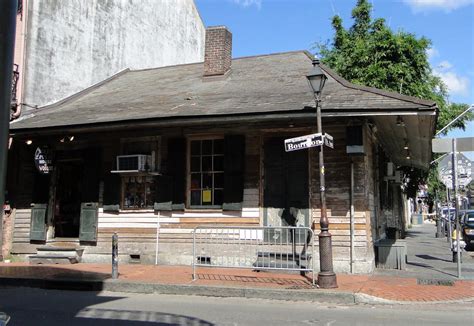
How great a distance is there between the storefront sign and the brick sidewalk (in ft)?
9.06

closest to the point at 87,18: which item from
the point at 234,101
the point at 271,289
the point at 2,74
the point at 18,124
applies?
the point at 18,124

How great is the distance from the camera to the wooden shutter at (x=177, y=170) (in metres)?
12.8

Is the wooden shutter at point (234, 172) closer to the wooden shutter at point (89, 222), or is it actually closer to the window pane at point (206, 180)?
the window pane at point (206, 180)

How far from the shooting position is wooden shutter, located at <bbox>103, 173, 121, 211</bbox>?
1338 cm

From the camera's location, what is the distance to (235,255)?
1180 centimetres

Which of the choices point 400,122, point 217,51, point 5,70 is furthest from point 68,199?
point 5,70

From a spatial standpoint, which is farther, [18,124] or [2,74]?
[18,124]

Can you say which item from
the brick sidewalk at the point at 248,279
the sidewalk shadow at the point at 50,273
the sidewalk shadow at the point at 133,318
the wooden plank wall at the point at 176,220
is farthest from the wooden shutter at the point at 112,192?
the sidewalk shadow at the point at 133,318

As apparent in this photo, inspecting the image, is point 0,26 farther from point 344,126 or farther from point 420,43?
point 420,43

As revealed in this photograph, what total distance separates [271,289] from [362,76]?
15.1m

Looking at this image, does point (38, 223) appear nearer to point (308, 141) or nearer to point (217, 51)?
point (217, 51)

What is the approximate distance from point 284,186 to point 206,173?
223 centimetres

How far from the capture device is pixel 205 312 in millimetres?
7727

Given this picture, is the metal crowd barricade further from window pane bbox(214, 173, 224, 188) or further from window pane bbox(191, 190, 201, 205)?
window pane bbox(214, 173, 224, 188)
